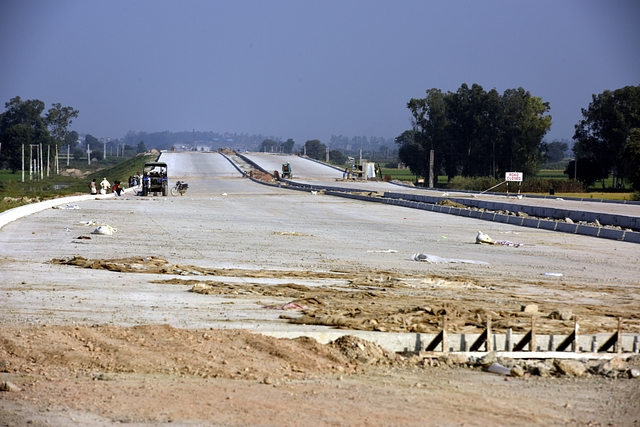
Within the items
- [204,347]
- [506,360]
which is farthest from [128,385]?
[506,360]

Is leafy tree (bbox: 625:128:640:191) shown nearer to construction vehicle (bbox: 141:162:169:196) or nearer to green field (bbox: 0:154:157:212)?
construction vehicle (bbox: 141:162:169:196)

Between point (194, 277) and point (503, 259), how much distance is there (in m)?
8.18

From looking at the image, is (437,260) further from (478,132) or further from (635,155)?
(478,132)

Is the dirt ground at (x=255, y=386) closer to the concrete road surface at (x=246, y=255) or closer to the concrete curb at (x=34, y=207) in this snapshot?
the concrete road surface at (x=246, y=255)

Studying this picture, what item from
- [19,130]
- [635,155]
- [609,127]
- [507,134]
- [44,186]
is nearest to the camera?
[635,155]

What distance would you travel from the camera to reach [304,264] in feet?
55.5

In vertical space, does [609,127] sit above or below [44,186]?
above

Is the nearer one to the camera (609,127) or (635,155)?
(635,155)

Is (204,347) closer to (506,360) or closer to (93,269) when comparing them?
(506,360)

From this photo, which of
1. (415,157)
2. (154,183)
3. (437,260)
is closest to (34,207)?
(154,183)

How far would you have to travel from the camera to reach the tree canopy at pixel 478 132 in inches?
3964

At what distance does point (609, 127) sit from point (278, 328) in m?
91.4

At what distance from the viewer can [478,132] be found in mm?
107250

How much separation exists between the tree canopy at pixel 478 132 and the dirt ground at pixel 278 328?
270 feet
